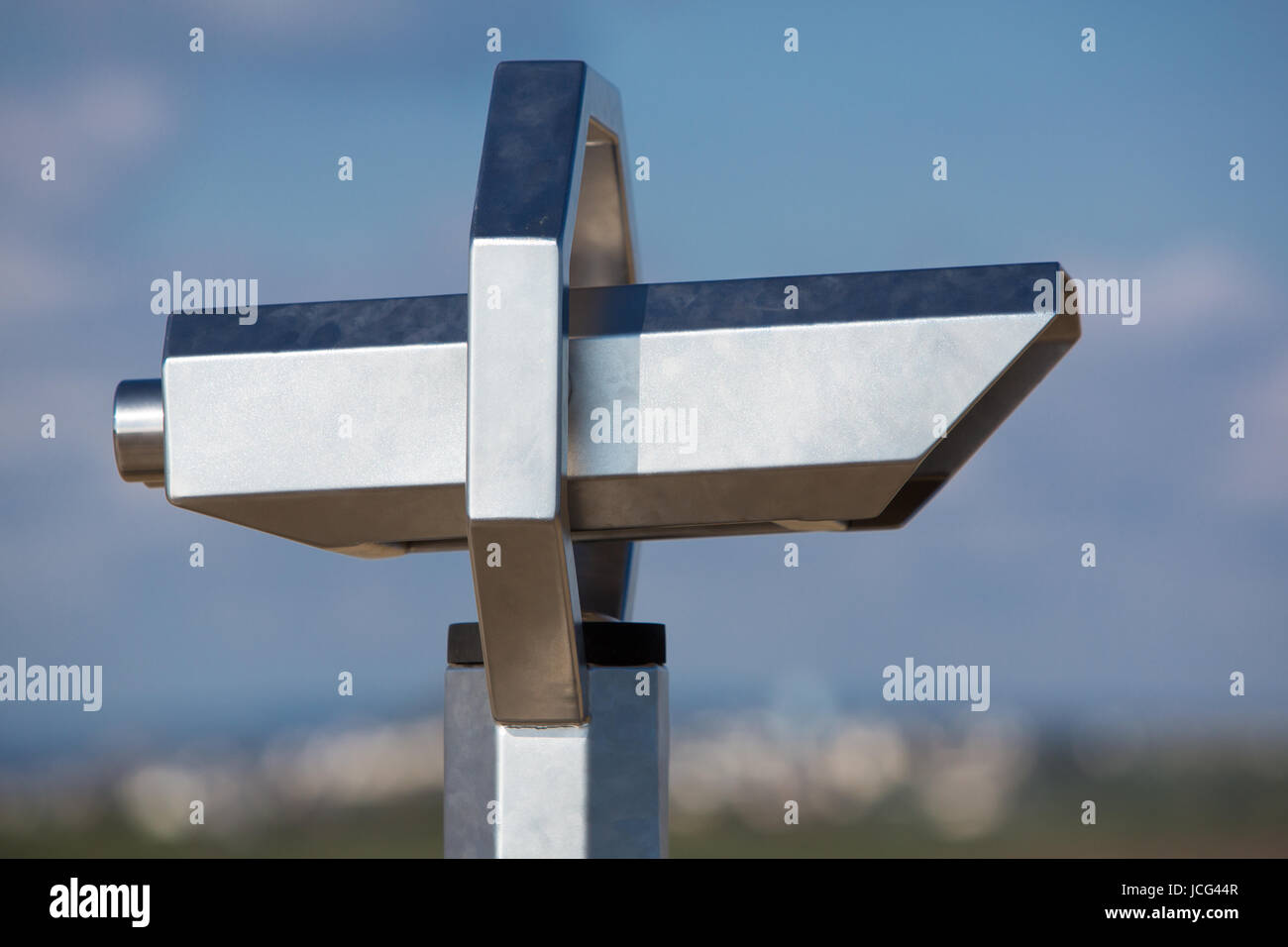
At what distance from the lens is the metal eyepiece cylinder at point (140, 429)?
0.81 meters

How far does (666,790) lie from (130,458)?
0.40m

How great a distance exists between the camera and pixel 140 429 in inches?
31.9

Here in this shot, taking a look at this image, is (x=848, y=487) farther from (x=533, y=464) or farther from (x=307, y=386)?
(x=307, y=386)

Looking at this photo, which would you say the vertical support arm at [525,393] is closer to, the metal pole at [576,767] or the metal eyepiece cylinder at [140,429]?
the metal pole at [576,767]

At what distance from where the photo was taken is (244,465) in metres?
0.78

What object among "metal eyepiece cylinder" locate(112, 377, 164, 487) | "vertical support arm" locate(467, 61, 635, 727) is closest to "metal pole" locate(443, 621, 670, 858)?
"vertical support arm" locate(467, 61, 635, 727)

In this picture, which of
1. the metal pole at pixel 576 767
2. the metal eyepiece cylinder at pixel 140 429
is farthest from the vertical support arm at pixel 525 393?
the metal eyepiece cylinder at pixel 140 429

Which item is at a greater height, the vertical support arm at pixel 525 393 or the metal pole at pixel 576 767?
the vertical support arm at pixel 525 393

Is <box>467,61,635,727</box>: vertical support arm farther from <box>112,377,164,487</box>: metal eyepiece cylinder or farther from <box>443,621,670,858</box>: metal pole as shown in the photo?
<box>112,377,164,487</box>: metal eyepiece cylinder

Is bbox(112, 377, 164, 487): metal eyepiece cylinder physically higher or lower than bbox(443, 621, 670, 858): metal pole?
higher

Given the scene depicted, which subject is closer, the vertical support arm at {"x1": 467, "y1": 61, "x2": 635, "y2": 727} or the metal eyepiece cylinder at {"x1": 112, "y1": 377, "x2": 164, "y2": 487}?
the vertical support arm at {"x1": 467, "y1": 61, "x2": 635, "y2": 727}

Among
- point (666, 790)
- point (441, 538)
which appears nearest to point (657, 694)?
point (666, 790)

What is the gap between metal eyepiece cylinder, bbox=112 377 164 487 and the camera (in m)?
0.81
